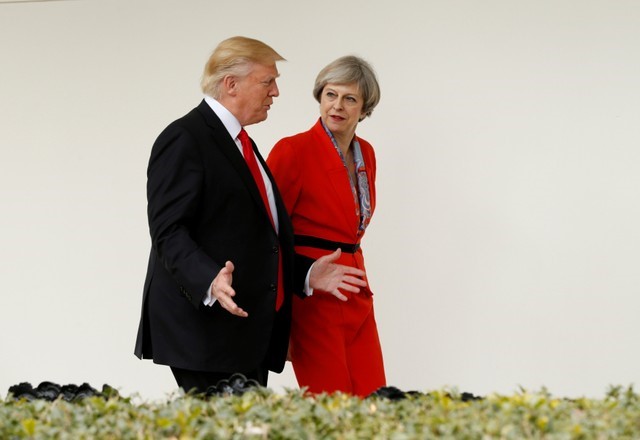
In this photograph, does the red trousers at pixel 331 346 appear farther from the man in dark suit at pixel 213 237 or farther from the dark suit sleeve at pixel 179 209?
the dark suit sleeve at pixel 179 209

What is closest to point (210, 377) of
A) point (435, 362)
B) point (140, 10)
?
point (435, 362)

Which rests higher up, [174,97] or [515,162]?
[174,97]

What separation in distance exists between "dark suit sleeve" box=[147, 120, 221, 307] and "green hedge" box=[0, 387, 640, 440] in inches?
32.9

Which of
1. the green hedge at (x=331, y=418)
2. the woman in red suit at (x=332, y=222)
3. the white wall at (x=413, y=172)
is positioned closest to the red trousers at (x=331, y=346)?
the woman in red suit at (x=332, y=222)

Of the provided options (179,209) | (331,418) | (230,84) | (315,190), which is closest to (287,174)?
(315,190)

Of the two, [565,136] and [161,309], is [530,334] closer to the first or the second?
[565,136]

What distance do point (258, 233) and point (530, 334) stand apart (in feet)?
7.23

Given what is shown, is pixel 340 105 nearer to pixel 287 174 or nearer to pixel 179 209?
pixel 287 174

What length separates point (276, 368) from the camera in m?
3.65

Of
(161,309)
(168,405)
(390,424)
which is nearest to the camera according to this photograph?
(390,424)

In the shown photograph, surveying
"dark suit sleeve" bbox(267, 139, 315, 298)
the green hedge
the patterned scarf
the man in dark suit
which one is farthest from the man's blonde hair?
the green hedge

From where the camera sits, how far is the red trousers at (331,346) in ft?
13.1

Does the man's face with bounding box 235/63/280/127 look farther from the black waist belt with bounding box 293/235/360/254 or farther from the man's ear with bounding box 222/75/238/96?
the black waist belt with bounding box 293/235/360/254

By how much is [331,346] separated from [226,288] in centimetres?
92
